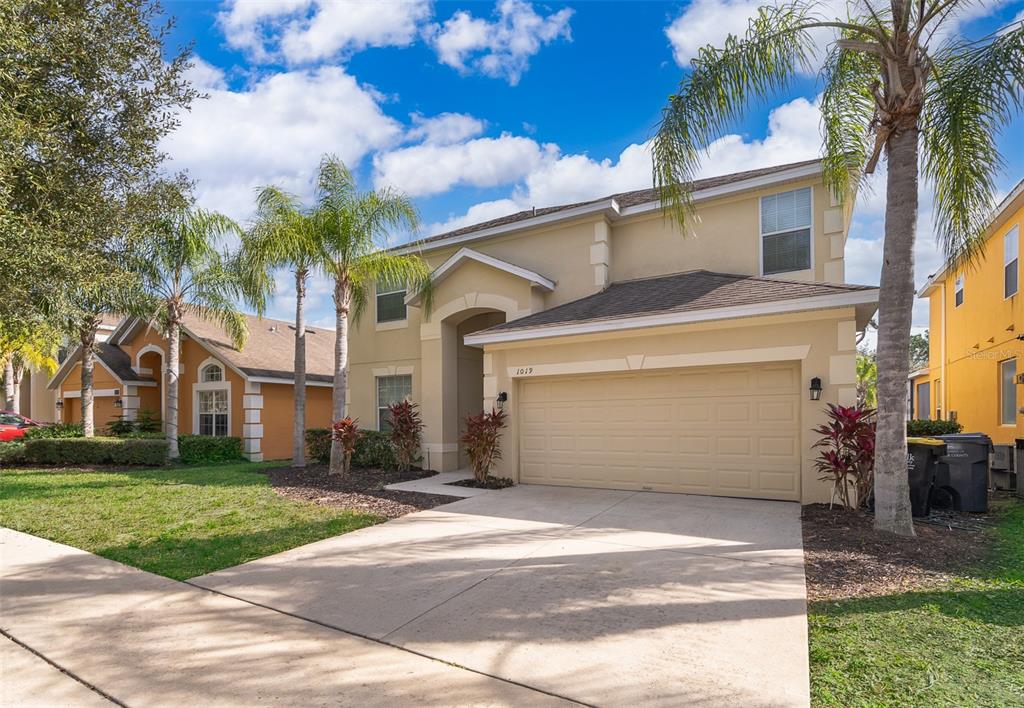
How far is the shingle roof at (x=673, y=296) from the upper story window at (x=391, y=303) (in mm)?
4613

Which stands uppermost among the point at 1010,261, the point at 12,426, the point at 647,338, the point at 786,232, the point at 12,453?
the point at 786,232

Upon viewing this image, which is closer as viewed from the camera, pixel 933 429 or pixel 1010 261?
pixel 1010 261

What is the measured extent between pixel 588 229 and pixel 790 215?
13.7 ft

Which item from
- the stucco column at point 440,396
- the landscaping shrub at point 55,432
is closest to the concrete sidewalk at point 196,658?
the stucco column at point 440,396

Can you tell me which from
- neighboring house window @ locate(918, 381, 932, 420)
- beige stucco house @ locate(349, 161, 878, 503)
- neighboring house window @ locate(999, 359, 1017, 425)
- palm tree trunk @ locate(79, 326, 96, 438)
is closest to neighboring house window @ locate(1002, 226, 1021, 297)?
neighboring house window @ locate(999, 359, 1017, 425)

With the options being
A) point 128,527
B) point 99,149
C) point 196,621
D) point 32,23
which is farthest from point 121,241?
point 196,621

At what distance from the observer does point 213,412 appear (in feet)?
65.2

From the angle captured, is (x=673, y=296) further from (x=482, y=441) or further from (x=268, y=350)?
(x=268, y=350)

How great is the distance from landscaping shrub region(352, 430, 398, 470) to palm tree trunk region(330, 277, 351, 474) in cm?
116

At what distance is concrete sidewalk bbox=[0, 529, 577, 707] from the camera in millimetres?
3402

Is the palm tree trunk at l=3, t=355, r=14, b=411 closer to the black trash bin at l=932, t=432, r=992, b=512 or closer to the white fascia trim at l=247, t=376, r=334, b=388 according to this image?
the white fascia trim at l=247, t=376, r=334, b=388

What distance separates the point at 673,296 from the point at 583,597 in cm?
707

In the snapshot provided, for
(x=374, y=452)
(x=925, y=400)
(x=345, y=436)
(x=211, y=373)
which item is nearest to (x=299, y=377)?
(x=374, y=452)

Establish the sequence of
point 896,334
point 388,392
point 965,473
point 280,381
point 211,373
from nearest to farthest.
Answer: point 896,334 → point 965,473 → point 388,392 → point 280,381 → point 211,373
